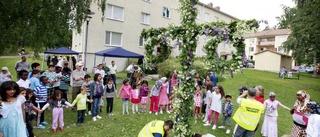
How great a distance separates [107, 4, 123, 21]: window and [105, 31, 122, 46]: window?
65.0 inches

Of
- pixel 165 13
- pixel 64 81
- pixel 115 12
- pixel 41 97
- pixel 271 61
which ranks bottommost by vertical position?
pixel 41 97

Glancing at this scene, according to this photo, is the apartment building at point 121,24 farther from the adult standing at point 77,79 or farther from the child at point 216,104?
the child at point 216,104

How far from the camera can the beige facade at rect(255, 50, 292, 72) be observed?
39.4 meters

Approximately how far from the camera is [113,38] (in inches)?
938

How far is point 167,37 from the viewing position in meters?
5.16

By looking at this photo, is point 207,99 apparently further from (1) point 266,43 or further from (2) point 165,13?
(1) point 266,43

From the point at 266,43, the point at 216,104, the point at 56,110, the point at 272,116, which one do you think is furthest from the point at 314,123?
the point at 266,43

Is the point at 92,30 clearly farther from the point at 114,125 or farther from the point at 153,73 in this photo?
the point at 114,125

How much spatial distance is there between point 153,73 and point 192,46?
54.9ft

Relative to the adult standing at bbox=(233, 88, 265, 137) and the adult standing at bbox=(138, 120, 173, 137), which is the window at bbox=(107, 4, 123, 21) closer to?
the adult standing at bbox=(138, 120, 173, 137)

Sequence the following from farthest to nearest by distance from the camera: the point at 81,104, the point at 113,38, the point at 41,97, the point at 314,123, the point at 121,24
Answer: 1. the point at 121,24
2. the point at 113,38
3. the point at 81,104
4. the point at 41,97
5. the point at 314,123

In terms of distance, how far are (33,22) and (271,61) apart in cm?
4100

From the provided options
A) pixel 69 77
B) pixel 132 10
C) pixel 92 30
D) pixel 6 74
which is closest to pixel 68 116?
pixel 69 77

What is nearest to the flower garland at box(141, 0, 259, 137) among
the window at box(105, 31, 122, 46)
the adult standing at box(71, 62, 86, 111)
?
the adult standing at box(71, 62, 86, 111)
